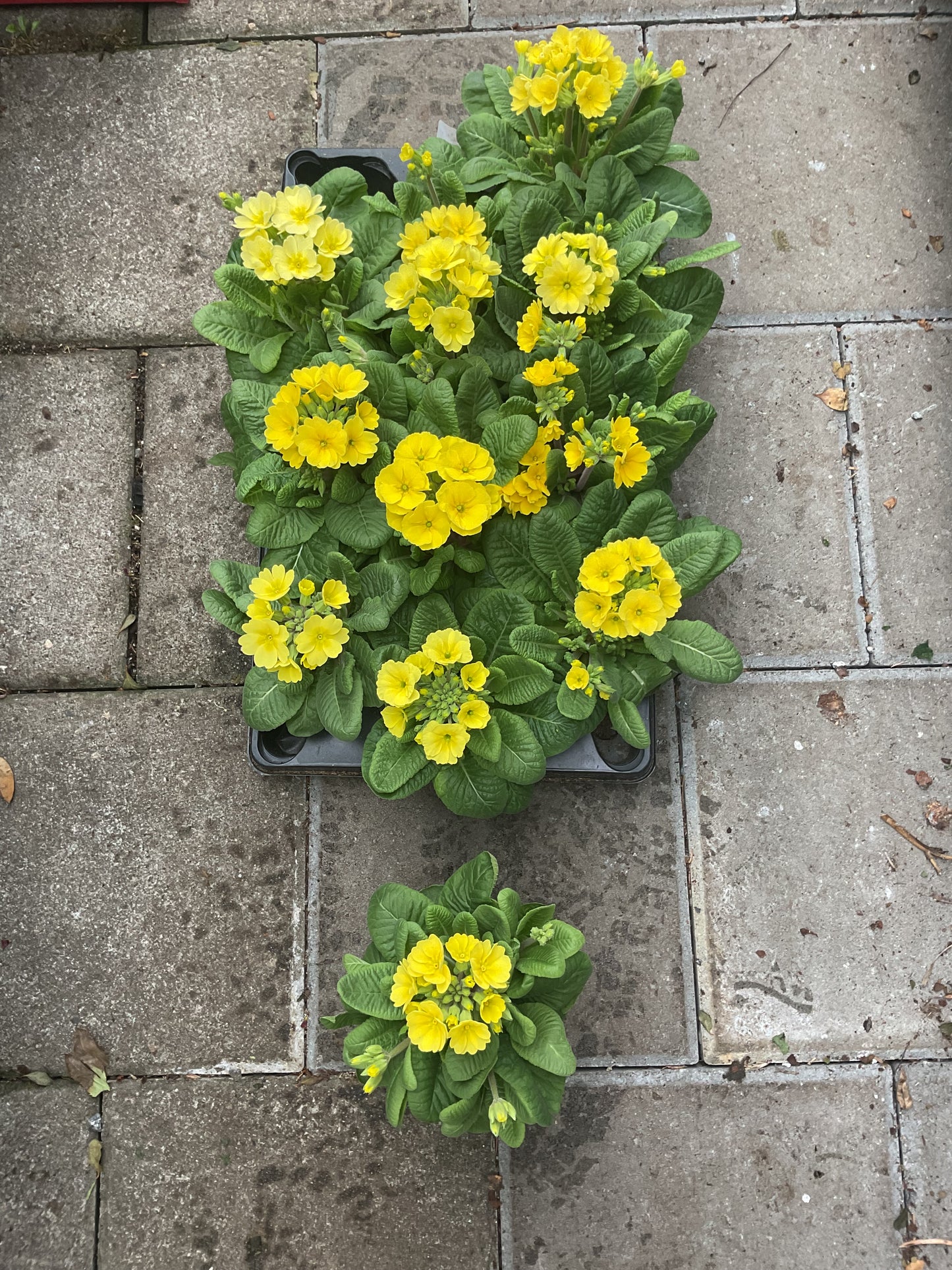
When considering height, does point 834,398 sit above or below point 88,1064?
above

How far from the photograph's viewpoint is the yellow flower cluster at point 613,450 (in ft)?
6.22

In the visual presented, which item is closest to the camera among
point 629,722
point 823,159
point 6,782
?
point 629,722

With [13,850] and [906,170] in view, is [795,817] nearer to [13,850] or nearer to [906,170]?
[906,170]

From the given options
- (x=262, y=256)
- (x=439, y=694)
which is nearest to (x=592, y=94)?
(x=262, y=256)

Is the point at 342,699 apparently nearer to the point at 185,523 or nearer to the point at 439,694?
the point at 439,694

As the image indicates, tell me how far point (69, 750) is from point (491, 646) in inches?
49.0

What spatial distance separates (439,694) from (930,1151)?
1.76 meters

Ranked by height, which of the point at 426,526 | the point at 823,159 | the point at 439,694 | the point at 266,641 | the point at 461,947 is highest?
the point at 823,159

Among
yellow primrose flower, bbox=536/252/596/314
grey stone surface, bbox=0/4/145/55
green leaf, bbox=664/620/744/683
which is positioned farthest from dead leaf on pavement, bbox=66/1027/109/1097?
grey stone surface, bbox=0/4/145/55

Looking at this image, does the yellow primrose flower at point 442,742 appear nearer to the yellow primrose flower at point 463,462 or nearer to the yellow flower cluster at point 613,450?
the yellow primrose flower at point 463,462

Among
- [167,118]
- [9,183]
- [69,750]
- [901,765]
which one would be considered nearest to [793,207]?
[901,765]

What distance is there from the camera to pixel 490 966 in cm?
182

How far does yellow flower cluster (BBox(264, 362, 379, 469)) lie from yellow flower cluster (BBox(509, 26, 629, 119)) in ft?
2.56

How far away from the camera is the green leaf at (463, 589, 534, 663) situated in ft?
6.79
